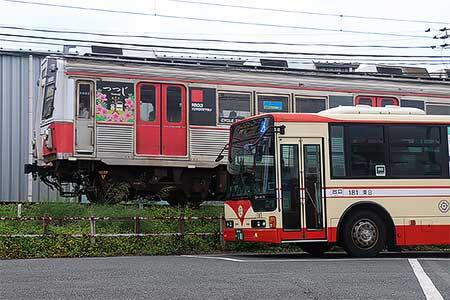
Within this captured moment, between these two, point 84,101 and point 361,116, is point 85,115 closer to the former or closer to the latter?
point 84,101

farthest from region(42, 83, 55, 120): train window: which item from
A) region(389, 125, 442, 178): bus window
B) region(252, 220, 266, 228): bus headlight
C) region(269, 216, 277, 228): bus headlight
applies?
region(389, 125, 442, 178): bus window

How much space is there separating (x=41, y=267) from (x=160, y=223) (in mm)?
4745

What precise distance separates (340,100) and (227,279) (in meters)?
10.3

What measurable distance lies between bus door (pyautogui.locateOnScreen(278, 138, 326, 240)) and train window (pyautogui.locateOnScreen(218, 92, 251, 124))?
4.53 m

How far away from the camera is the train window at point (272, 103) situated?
60.4 feet

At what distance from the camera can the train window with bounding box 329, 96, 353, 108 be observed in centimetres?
1902

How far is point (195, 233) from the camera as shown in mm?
15938

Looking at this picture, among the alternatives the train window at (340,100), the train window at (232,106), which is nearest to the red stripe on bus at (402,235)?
the train window at (232,106)

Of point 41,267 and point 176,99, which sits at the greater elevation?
point 176,99

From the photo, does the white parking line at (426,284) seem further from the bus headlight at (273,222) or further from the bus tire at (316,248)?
the bus tire at (316,248)

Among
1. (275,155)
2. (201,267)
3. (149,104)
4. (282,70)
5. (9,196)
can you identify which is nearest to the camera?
(201,267)

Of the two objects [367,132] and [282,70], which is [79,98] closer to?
[282,70]

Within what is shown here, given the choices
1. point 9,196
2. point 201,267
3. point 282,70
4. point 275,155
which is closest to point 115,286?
point 201,267

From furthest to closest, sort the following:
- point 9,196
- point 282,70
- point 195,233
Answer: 1. point 9,196
2. point 282,70
3. point 195,233
